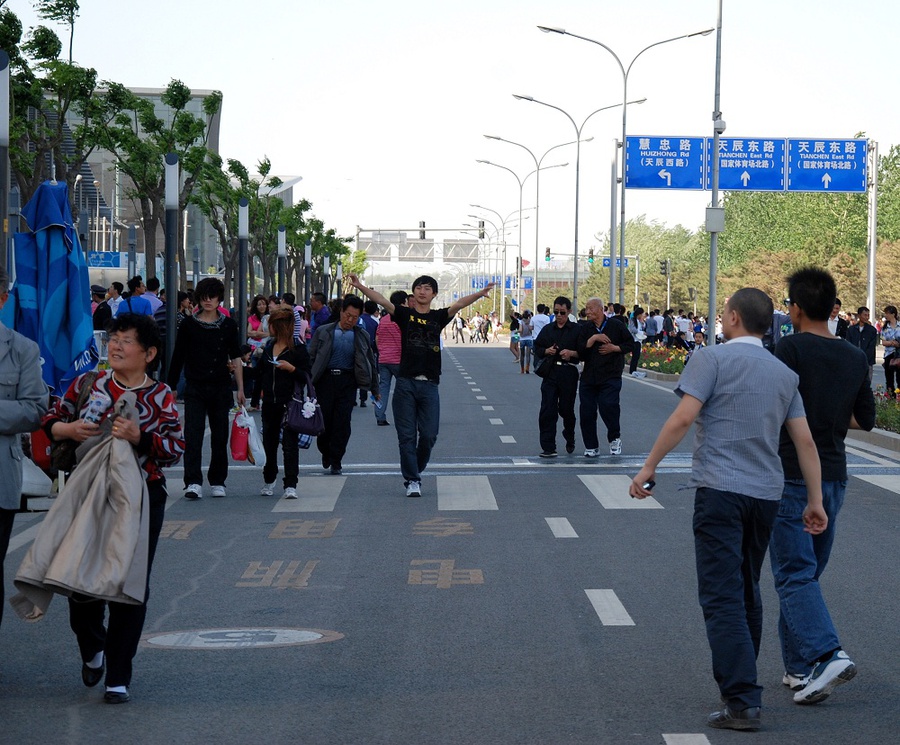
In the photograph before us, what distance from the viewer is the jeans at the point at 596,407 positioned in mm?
17188

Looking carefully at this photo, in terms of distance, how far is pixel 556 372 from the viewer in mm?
17500

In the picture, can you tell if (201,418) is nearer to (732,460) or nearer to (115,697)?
(115,697)

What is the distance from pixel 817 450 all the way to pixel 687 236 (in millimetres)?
160873

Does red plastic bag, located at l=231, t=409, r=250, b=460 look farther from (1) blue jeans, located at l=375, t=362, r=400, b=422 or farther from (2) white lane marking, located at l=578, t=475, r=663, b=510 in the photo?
(1) blue jeans, located at l=375, t=362, r=400, b=422

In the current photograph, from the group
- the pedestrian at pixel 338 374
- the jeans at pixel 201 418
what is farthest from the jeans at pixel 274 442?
the pedestrian at pixel 338 374

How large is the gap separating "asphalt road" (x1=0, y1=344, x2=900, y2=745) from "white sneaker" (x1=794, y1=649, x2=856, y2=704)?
0.06 meters

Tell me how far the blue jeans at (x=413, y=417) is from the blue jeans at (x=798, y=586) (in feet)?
23.3

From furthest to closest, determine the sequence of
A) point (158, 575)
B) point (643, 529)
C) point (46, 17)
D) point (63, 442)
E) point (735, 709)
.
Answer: point (46, 17) → point (643, 529) → point (158, 575) → point (63, 442) → point (735, 709)

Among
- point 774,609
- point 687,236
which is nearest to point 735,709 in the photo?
point 774,609

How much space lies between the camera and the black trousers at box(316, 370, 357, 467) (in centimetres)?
1527

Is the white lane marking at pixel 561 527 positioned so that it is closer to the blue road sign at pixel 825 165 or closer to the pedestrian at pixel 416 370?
the pedestrian at pixel 416 370

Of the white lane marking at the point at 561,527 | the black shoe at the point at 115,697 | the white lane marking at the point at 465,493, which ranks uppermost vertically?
the black shoe at the point at 115,697

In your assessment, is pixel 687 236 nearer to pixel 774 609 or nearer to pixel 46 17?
pixel 46 17

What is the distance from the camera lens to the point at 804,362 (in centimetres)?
654
